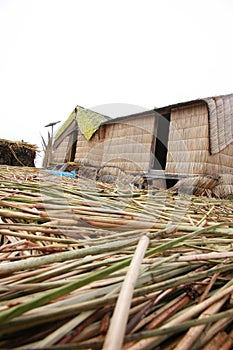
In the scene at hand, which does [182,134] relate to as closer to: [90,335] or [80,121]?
[80,121]

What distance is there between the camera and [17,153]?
586cm

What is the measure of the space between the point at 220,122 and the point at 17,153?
5.19m

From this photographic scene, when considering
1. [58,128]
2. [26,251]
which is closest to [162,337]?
[26,251]

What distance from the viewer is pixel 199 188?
658 centimetres

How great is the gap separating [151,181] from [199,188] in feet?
6.63

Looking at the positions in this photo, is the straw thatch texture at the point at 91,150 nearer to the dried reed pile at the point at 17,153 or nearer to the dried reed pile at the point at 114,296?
the dried reed pile at the point at 17,153

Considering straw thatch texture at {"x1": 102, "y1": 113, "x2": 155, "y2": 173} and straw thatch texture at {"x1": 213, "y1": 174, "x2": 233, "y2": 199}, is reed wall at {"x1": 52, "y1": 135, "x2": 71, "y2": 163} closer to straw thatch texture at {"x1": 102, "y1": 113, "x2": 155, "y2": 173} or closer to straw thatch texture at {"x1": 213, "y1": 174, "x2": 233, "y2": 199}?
straw thatch texture at {"x1": 102, "y1": 113, "x2": 155, "y2": 173}

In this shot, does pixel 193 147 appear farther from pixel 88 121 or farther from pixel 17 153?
pixel 88 121

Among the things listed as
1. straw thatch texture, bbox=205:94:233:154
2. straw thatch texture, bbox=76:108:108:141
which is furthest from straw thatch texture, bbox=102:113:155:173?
straw thatch texture, bbox=205:94:233:154

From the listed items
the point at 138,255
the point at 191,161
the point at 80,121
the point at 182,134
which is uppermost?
the point at 80,121

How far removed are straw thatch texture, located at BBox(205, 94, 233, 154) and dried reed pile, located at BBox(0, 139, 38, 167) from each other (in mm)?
4566

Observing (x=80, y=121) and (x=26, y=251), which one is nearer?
(x=26, y=251)

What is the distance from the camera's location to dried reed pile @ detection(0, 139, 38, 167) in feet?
18.4

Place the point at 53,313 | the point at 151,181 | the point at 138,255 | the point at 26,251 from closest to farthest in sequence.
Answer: the point at 53,313, the point at 138,255, the point at 26,251, the point at 151,181
